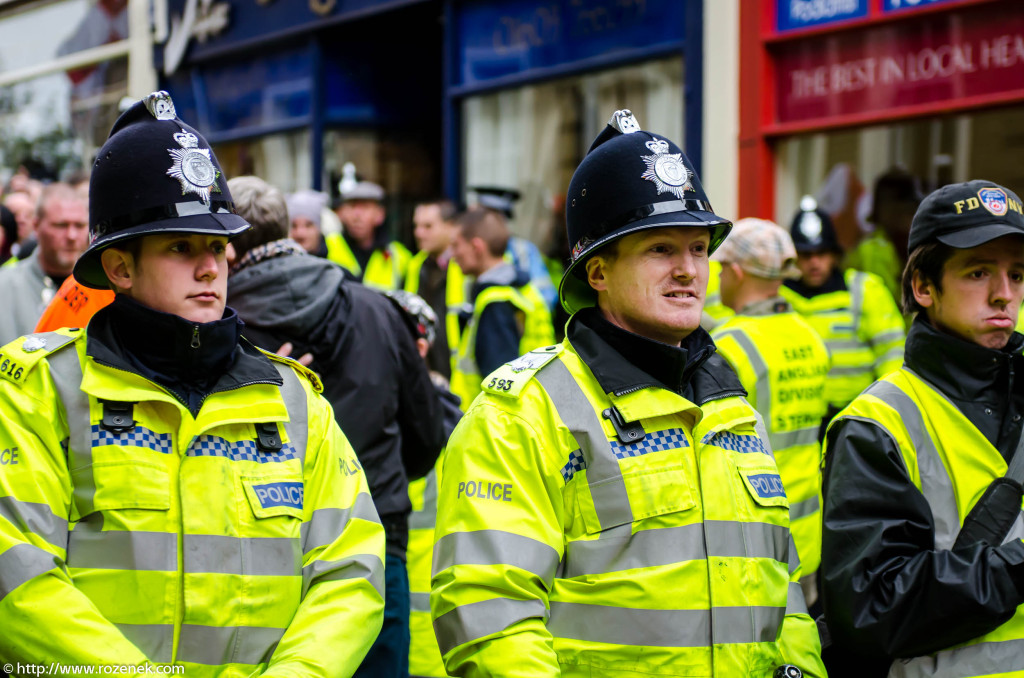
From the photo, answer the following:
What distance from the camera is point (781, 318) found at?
19.5 ft

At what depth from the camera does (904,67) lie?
853 centimetres

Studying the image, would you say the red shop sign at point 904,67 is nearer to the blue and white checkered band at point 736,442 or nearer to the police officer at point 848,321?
the police officer at point 848,321

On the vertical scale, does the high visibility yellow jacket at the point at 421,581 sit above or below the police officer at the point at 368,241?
below

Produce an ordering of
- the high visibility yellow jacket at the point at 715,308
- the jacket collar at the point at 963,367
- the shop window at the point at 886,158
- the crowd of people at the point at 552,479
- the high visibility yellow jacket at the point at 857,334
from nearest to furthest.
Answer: the crowd of people at the point at 552,479 → the jacket collar at the point at 963,367 → the high visibility yellow jacket at the point at 715,308 → the high visibility yellow jacket at the point at 857,334 → the shop window at the point at 886,158

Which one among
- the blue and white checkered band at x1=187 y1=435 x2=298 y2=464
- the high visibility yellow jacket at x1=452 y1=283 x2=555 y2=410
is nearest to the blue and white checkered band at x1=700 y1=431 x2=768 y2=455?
the blue and white checkered band at x1=187 y1=435 x2=298 y2=464

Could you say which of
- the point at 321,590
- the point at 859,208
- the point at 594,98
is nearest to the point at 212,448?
the point at 321,590

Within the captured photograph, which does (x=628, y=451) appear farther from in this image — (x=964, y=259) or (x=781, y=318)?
(x=781, y=318)

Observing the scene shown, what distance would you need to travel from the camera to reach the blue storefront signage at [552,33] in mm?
10047

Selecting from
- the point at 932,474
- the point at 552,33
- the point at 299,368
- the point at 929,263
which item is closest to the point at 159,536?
the point at 299,368

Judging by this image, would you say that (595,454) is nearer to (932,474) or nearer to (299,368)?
(299,368)

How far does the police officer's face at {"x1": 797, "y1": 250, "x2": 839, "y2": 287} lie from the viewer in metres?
7.71

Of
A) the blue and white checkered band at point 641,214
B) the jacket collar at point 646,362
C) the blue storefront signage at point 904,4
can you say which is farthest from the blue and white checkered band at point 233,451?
the blue storefront signage at point 904,4

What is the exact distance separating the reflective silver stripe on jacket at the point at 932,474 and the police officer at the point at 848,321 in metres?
3.73

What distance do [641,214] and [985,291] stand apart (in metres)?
1.13
